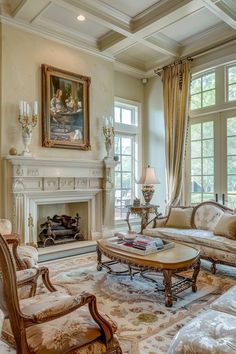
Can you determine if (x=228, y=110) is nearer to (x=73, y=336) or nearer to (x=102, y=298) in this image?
(x=102, y=298)

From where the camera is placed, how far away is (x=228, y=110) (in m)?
5.15

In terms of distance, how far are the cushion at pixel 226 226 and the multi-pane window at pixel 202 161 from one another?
1.39 m

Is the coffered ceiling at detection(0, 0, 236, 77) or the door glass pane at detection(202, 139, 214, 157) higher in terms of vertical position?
the coffered ceiling at detection(0, 0, 236, 77)

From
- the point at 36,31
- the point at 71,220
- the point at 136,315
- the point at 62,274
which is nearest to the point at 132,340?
the point at 136,315

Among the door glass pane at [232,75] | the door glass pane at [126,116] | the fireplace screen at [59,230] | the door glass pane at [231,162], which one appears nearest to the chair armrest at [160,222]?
the door glass pane at [231,162]

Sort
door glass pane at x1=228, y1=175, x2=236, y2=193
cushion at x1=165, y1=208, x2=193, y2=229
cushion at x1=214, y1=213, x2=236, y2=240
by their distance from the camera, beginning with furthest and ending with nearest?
door glass pane at x1=228, y1=175, x2=236, y2=193, cushion at x1=165, y1=208, x2=193, y2=229, cushion at x1=214, y1=213, x2=236, y2=240

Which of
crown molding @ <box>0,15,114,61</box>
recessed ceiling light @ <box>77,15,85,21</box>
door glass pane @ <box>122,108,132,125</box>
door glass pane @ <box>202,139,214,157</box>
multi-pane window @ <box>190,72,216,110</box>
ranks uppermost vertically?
recessed ceiling light @ <box>77,15,85,21</box>

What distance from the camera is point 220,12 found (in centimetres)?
427

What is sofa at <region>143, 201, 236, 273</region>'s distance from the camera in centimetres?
369

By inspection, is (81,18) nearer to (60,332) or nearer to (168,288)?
(168,288)

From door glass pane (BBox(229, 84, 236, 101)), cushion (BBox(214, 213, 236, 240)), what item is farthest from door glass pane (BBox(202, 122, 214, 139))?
cushion (BBox(214, 213, 236, 240))

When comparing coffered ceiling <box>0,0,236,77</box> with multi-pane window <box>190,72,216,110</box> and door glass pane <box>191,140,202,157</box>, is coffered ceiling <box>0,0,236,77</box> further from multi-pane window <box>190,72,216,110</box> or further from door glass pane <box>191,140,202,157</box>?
door glass pane <box>191,140,202,157</box>

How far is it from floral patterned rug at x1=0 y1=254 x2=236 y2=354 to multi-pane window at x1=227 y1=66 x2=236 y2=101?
9.59 ft

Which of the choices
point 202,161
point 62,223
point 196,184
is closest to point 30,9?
point 62,223
